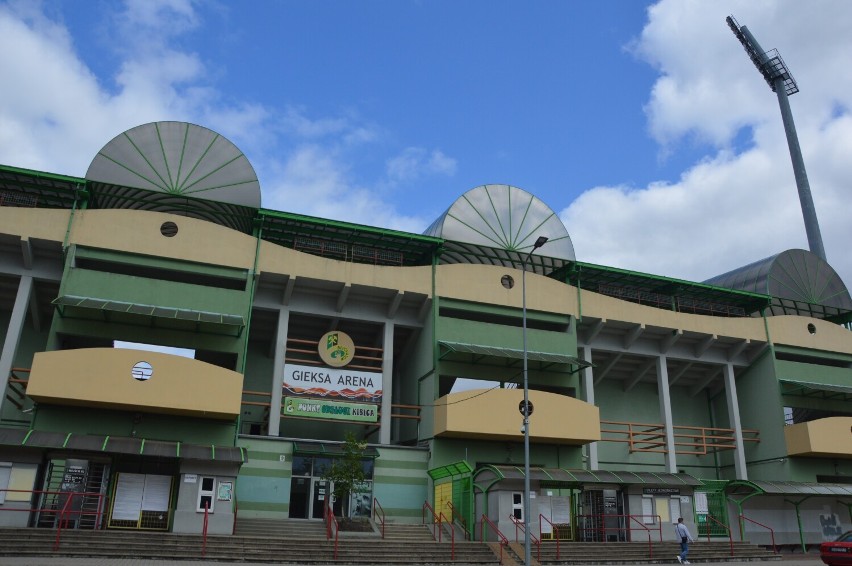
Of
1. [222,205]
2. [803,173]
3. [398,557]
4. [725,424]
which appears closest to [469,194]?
[222,205]

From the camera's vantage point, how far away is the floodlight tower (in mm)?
61438

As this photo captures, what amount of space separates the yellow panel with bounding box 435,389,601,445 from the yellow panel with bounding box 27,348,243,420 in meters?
10.0

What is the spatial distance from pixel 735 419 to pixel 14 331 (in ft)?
131

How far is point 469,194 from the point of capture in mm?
40938

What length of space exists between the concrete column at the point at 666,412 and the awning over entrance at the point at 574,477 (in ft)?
26.3

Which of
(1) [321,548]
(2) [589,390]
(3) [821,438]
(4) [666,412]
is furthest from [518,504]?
(3) [821,438]

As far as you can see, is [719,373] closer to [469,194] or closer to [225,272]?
[469,194]

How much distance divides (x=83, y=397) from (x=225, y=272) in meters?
8.82

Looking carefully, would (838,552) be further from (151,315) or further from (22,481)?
(22,481)

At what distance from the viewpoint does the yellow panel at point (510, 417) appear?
3469 centimetres

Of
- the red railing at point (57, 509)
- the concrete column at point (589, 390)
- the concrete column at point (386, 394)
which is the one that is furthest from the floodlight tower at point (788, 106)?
the red railing at point (57, 509)

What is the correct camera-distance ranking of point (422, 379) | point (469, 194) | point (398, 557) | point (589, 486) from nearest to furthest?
1. point (398, 557)
2. point (589, 486)
3. point (422, 379)
4. point (469, 194)

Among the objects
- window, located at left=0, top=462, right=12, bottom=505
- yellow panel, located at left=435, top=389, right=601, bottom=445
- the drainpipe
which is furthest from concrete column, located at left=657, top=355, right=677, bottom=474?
Result: window, located at left=0, top=462, right=12, bottom=505

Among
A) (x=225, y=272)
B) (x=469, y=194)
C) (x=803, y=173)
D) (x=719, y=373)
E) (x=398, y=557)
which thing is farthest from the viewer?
(x=803, y=173)
